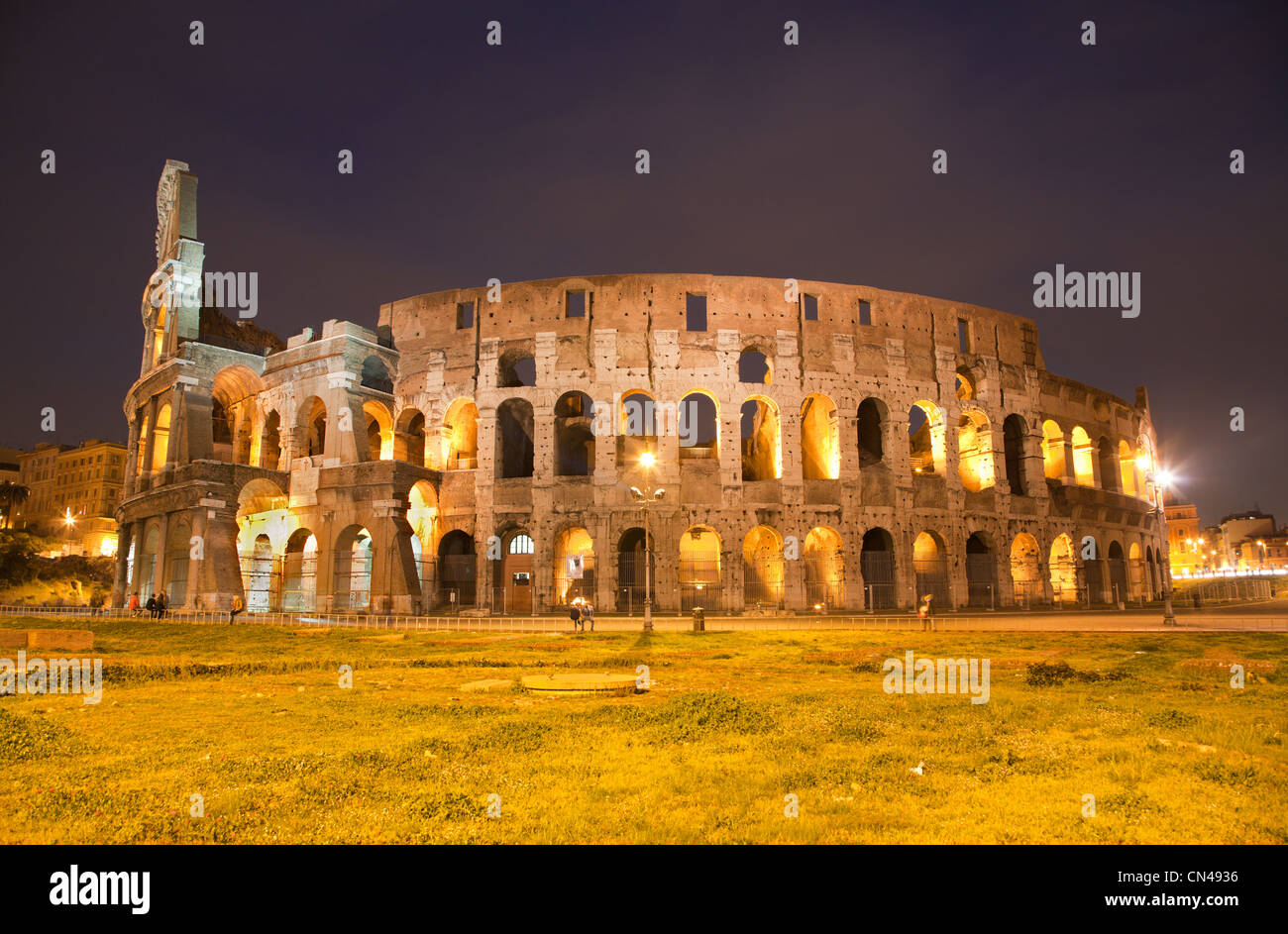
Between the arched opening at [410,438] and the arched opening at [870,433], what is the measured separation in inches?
934

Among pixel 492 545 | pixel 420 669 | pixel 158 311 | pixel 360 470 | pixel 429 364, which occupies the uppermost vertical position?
pixel 158 311

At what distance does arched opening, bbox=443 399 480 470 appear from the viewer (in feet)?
123

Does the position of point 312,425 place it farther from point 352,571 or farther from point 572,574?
point 572,574

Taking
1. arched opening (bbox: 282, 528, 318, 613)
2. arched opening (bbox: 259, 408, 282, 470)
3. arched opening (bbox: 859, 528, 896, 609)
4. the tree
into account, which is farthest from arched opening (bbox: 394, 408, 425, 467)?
the tree

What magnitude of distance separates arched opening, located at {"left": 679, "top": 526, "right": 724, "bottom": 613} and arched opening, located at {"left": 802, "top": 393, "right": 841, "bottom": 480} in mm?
6221

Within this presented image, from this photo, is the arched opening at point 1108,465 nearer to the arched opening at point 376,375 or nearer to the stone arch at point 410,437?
the stone arch at point 410,437

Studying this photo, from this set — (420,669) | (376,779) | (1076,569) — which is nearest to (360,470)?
(420,669)

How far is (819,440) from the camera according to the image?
38312 millimetres

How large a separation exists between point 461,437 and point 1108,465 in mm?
39017

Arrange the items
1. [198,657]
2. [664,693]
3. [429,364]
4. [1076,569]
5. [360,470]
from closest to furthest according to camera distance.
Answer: [664,693], [198,657], [360,470], [429,364], [1076,569]

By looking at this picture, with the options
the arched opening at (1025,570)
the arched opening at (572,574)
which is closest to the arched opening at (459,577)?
the arched opening at (572,574)

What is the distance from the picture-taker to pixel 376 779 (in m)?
6.18
